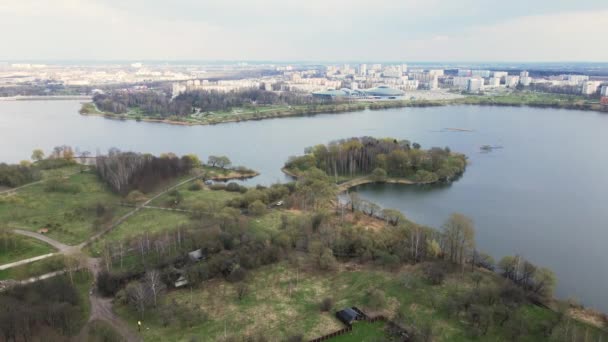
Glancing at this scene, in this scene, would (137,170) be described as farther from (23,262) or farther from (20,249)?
(23,262)

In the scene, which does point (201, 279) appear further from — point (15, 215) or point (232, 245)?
point (15, 215)

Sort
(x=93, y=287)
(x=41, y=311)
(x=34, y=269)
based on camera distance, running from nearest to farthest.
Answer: (x=41, y=311)
(x=93, y=287)
(x=34, y=269)

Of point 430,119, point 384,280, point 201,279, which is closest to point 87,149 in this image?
point 201,279

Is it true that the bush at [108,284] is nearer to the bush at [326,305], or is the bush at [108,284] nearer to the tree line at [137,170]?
the bush at [326,305]

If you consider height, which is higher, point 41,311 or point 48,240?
point 41,311

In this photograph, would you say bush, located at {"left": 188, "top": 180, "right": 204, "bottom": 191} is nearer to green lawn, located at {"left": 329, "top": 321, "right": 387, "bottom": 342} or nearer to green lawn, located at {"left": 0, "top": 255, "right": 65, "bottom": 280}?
green lawn, located at {"left": 0, "top": 255, "right": 65, "bottom": 280}

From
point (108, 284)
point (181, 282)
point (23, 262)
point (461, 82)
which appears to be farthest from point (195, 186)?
point (461, 82)
